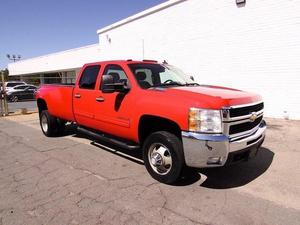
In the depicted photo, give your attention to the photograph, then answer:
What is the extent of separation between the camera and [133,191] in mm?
4137

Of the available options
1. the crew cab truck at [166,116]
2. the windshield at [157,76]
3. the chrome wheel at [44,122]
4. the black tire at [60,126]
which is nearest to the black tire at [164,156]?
the crew cab truck at [166,116]

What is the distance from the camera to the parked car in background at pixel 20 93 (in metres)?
25.0

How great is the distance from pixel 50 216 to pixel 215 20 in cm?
1062

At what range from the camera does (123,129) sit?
5.02 meters

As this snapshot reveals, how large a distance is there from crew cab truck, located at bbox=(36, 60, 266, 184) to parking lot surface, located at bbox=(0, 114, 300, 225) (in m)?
0.47

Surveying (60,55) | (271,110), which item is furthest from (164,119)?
(60,55)

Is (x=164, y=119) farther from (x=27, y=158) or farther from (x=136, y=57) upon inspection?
(x=136, y=57)

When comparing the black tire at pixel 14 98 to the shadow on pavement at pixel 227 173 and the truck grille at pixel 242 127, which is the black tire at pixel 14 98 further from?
the truck grille at pixel 242 127

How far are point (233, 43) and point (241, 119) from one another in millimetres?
8033

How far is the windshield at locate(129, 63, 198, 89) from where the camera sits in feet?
16.5

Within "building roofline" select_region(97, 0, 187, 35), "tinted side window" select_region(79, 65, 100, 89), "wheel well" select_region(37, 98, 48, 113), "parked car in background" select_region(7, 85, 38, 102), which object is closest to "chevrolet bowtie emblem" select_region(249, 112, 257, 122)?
"tinted side window" select_region(79, 65, 100, 89)

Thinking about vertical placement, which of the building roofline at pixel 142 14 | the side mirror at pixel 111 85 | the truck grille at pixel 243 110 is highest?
the building roofline at pixel 142 14

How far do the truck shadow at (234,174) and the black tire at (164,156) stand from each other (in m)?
0.52

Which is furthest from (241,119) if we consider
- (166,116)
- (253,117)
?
(166,116)
